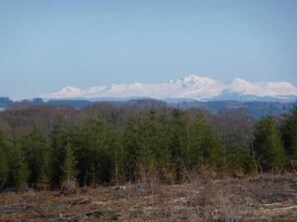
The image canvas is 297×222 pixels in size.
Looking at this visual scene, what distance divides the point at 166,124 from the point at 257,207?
14956 mm

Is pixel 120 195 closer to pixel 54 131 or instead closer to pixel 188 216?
pixel 188 216

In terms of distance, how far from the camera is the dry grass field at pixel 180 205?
8.73 meters

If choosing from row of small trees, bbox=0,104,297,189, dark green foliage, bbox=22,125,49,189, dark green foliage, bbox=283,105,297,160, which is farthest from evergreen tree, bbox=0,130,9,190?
dark green foliage, bbox=283,105,297,160

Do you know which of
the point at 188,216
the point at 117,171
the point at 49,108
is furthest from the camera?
the point at 49,108

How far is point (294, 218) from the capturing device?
8.69 metres

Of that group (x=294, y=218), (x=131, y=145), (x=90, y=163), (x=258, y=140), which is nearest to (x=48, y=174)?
(x=90, y=163)

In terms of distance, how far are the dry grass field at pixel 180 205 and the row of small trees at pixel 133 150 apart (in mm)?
9774

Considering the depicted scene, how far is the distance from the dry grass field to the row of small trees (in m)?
9.77

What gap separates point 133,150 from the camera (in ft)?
77.1

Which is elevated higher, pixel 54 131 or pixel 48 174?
pixel 54 131

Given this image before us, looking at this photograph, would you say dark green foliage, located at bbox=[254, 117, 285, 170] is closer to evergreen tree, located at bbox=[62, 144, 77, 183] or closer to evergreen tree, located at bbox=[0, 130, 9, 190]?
evergreen tree, located at bbox=[62, 144, 77, 183]

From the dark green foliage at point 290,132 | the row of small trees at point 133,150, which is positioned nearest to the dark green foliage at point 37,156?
the row of small trees at point 133,150

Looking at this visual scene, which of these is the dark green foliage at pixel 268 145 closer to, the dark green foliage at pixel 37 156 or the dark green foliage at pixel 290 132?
the dark green foliage at pixel 290 132

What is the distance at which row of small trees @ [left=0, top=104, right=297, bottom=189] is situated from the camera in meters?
23.5
